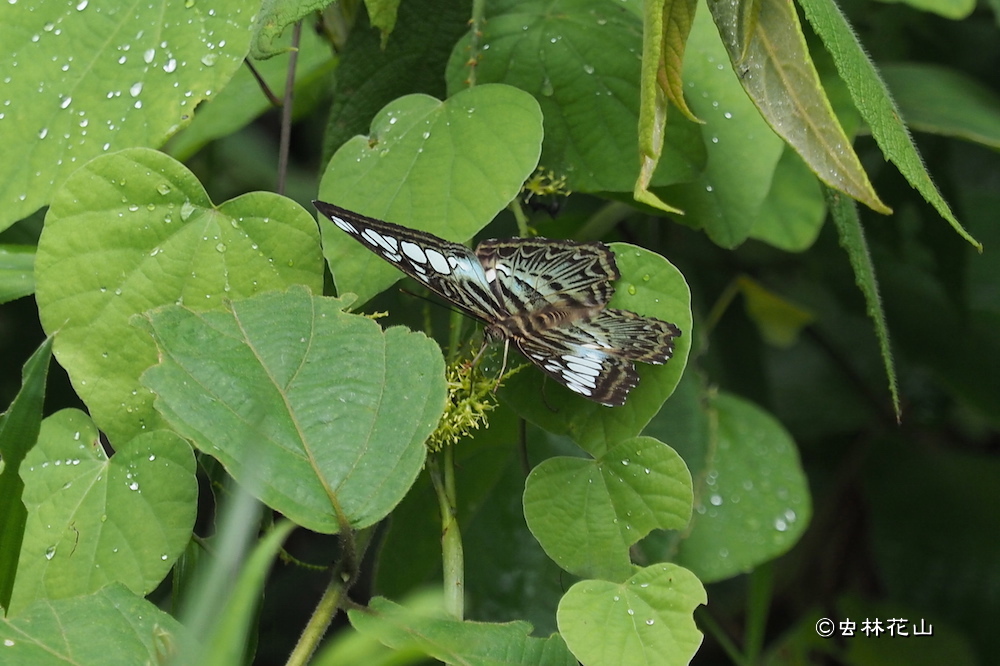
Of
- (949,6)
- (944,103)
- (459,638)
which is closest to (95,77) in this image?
(459,638)

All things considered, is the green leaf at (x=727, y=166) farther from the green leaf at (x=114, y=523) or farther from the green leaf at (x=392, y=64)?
the green leaf at (x=114, y=523)

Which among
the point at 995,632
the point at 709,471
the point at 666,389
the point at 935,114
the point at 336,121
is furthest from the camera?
the point at 995,632

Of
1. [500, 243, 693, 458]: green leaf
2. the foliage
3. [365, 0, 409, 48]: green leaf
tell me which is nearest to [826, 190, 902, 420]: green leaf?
the foliage

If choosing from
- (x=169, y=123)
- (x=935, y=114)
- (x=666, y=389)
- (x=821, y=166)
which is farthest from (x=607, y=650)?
(x=935, y=114)

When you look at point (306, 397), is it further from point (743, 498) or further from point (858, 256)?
point (743, 498)

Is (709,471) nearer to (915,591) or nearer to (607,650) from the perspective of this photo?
(607,650)

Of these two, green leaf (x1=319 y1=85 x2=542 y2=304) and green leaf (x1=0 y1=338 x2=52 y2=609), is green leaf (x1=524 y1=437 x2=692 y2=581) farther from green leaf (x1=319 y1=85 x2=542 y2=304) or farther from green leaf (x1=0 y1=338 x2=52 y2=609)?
green leaf (x1=0 y1=338 x2=52 y2=609)

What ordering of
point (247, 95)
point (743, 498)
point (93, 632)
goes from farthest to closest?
point (247, 95) < point (743, 498) < point (93, 632)
